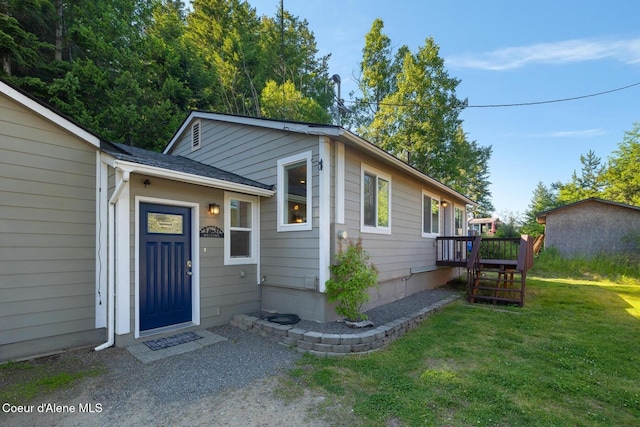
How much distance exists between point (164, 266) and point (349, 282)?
304 centimetres

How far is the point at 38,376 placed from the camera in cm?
340

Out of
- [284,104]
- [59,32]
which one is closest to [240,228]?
[284,104]

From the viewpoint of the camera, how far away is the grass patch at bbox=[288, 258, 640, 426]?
106 inches

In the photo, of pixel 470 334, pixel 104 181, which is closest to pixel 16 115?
pixel 104 181

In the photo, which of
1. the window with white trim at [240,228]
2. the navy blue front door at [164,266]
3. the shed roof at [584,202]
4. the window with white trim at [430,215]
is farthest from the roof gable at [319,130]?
the shed roof at [584,202]

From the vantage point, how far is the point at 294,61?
53.5ft

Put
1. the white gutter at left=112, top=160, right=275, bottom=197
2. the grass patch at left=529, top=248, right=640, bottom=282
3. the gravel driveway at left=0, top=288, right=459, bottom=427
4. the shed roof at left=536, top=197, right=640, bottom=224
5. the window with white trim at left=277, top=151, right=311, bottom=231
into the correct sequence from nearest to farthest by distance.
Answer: the gravel driveway at left=0, top=288, right=459, bottom=427, the white gutter at left=112, top=160, right=275, bottom=197, the window with white trim at left=277, top=151, right=311, bottom=231, the grass patch at left=529, top=248, right=640, bottom=282, the shed roof at left=536, top=197, right=640, bottom=224

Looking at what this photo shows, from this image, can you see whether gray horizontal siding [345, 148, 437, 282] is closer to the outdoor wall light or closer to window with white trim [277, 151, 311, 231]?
window with white trim [277, 151, 311, 231]

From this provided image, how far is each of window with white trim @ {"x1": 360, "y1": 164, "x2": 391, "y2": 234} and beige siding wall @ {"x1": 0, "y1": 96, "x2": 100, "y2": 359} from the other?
4662 millimetres

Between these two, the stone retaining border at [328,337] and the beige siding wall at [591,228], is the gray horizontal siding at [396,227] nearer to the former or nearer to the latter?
the stone retaining border at [328,337]

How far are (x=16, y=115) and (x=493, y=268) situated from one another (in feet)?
33.1

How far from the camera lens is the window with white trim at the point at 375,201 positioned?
5.90m

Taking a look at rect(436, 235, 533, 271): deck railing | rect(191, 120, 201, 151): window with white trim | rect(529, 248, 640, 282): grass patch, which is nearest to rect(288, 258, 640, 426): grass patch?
rect(436, 235, 533, 271): deck railing

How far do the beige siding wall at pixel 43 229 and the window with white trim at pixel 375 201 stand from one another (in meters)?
4.66
